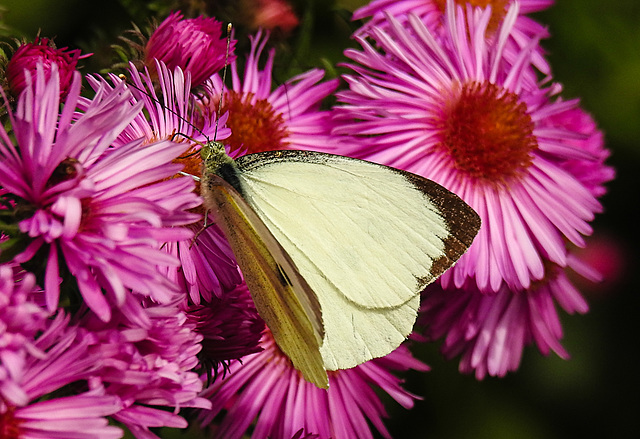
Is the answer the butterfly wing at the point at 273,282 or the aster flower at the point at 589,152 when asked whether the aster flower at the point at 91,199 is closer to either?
the butterfly wing at the point at 273,282

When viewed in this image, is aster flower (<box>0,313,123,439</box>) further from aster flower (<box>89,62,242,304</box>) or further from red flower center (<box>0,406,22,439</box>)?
aster flower (<box>89,62,242,304</box>)

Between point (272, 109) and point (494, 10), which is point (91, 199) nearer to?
point (272, 109)

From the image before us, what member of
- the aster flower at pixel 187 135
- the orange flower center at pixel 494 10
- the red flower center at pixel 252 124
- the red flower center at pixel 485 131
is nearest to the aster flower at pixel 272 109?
the red flower center at pixel 252 124

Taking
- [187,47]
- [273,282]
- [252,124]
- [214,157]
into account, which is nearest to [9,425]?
[273,282]

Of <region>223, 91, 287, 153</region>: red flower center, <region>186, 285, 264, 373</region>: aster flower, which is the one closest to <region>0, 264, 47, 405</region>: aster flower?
Result: <region>186, 285, 264, 373</region>: aster flower

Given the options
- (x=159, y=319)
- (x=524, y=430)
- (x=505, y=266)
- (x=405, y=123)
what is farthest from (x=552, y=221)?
(x=524, y=430)

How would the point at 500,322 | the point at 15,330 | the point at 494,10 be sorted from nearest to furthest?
the point at 15,330 → the point at 500,322 → the point at 494,10
